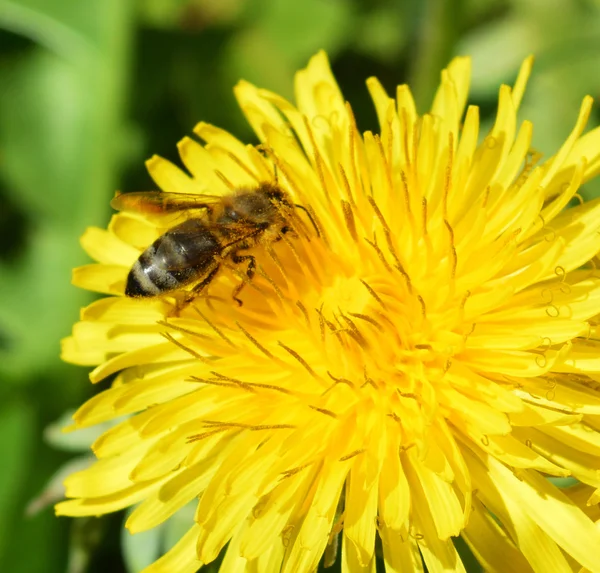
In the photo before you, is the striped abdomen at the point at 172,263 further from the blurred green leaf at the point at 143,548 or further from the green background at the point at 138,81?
the green background at the point at 138,81

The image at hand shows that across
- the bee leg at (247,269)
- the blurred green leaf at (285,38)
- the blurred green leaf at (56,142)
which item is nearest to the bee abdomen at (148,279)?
the bee leg at (247,269)

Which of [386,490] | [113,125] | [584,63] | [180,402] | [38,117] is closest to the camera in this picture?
[386,490]

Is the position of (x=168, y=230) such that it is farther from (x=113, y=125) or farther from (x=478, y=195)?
(x=113, y=125)


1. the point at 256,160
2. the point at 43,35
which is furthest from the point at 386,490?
the point at 43,35

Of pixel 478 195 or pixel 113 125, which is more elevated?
pixel 113 125

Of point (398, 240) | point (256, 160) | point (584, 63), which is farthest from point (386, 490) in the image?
point (584, 63)

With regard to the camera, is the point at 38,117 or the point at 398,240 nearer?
the point at 398,240

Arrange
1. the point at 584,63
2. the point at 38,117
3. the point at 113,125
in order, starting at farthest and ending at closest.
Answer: the point at 38,117
the point at 113,125
the point at 584,63

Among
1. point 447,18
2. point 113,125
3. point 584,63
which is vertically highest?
point 113,125
